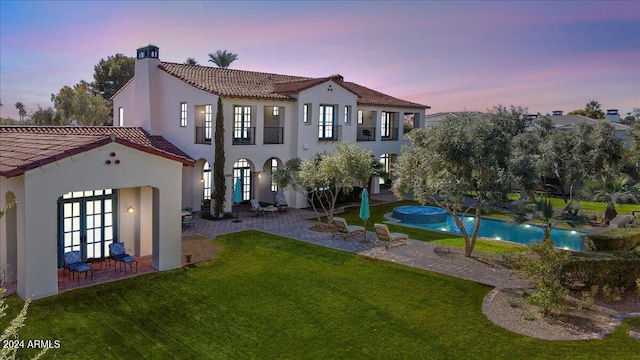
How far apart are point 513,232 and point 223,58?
133 feet

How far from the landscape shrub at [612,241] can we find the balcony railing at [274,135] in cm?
1767

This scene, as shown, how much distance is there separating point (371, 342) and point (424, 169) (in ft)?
25.7

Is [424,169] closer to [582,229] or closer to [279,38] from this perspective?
[582,229]

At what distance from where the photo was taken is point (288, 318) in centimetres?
1326

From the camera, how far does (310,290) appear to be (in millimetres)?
15367

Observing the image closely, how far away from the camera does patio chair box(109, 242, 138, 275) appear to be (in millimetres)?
16145

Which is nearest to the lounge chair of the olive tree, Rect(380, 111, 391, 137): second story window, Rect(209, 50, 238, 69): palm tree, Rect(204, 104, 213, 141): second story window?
Rect(204, 104, 213, 141): second story window

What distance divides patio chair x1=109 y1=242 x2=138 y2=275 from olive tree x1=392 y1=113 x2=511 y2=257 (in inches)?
415

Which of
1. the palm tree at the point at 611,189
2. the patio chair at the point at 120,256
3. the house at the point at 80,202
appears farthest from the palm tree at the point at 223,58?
the patio chair at the point at 120,256

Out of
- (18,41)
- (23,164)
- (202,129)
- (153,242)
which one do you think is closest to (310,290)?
(153,242)

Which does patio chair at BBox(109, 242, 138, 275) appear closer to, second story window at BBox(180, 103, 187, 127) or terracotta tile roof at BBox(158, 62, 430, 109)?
terracotta tile roof at BBox(158, 62, 430, 109)

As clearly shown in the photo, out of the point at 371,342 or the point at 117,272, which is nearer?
the point at 371,342

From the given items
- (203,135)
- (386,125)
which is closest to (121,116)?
(203,135)

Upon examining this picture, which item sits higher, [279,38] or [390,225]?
[279,38]
